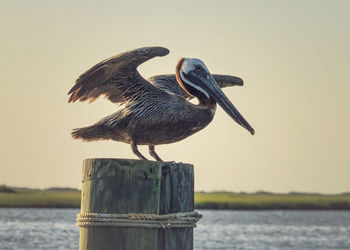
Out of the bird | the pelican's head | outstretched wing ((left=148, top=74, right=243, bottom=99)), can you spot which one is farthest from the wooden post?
outstretched wing ((left=148, top=74, right=243, bottom=99))

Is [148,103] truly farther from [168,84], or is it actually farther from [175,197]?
[175,197]

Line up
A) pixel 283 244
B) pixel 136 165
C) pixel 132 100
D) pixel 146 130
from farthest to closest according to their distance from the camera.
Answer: pixel 283 244
pixel 132 100
pixel 146 130
pixel 136 165

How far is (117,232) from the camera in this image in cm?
545

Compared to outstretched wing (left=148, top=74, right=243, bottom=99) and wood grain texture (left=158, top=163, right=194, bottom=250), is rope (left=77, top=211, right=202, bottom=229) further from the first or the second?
outstretched wing (left=148, top=74, right=243, bottom=99)

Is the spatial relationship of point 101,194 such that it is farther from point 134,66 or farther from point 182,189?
point 134,66

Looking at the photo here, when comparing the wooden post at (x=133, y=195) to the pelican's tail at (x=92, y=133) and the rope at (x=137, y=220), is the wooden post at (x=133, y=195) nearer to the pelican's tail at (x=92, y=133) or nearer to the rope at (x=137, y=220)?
the rope at (x=137, y=220)

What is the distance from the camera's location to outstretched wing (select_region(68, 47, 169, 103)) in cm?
750

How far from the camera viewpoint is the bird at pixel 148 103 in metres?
7.04

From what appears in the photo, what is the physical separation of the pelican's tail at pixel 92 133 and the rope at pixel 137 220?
183 cm

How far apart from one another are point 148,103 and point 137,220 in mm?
2066

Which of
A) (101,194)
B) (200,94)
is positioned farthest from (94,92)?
(101,194)

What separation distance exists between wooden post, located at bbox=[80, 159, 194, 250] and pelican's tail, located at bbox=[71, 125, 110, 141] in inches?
70.0

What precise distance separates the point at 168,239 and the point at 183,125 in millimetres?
1678

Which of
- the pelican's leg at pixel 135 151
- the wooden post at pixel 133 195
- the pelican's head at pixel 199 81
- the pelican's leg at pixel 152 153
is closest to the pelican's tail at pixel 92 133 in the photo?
the pelican's leg at pixel 135 151
